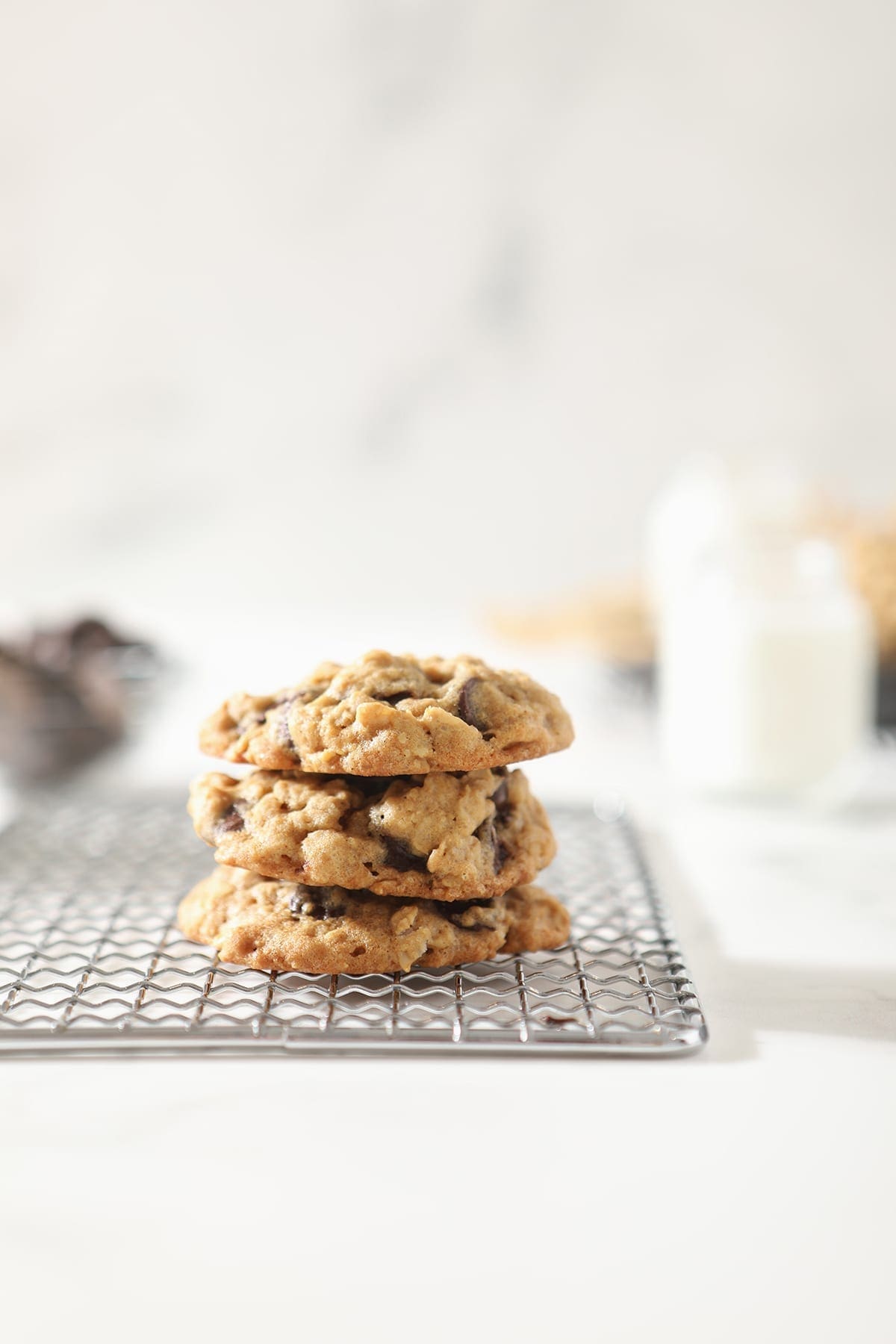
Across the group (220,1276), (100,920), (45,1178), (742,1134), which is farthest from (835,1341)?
(100,920)

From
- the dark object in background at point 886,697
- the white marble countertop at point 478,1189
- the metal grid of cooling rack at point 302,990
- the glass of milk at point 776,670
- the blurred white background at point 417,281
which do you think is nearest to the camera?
the white marble countertop at point 478,1189

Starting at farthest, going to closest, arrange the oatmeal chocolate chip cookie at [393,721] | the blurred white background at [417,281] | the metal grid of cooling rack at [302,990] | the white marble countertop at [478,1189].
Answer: the blurred white background at [417,281] → the oatmeal chocolate chip cookie at [393,721] → the metal grid of cooling rack at [302,990] → the white marble countertop at [478,1189]

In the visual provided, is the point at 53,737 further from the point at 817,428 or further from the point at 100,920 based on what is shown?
the point at 817,428

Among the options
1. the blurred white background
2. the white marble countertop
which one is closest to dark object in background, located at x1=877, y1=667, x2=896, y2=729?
the white marble countertop

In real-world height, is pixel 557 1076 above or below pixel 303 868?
below

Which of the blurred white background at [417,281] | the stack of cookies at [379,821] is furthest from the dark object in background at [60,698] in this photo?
the blurred white background at [417,281]

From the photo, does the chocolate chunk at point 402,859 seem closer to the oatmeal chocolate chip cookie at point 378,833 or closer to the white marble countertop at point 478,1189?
the oatmeal chocolate chip cookie at point 378,833

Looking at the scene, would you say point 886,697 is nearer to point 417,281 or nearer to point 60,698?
point 60,698
